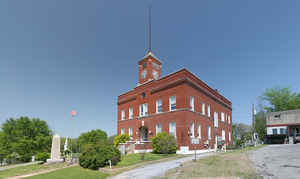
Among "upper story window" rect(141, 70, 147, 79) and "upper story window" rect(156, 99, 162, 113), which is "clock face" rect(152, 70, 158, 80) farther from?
"upper story window" rect(156, 99, 162, 113)

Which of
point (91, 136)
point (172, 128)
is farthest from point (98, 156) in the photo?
point (91, 136)

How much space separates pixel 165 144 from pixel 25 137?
2700 cm

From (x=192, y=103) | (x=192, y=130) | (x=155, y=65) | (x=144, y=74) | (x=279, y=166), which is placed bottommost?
(x=279, y=166)

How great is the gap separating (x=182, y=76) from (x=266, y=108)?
167 feet

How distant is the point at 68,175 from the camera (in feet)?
39.1

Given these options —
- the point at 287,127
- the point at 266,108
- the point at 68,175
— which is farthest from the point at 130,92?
the point at 266,108

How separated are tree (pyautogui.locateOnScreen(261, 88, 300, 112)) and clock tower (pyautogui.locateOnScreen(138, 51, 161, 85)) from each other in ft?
150

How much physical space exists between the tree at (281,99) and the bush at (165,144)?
5082 cm

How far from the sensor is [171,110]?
73.6ft

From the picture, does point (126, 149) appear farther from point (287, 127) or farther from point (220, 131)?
point (287, 127)

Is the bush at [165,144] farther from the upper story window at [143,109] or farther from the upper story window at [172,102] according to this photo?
the upper story window at [143,109]

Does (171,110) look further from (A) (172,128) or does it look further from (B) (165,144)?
(B) (165,144)

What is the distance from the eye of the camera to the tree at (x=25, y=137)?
31062 mm

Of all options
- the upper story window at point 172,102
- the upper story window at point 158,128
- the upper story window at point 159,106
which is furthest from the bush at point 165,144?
the upper story window at point 159,106
